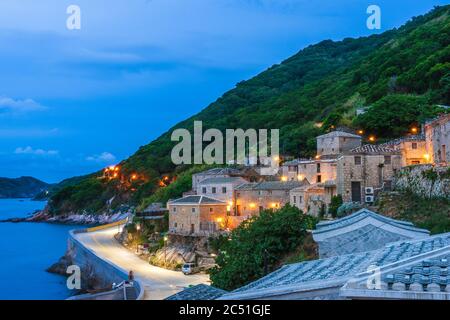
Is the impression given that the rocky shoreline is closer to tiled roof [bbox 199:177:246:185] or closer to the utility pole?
tiled roof [bbox 199:177:246:185]

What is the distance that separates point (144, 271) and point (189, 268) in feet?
9.01

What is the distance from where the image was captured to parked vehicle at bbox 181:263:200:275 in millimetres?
32884

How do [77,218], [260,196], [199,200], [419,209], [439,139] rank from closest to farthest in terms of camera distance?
[419,209] → [439,139] → [260,196] → [199,200] → [77,218]

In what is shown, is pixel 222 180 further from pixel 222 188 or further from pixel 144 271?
pixel 144 271

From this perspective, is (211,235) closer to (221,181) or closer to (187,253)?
(187,253)

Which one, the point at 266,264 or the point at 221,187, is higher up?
the point at 221,187

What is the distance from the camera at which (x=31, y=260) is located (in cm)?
5794

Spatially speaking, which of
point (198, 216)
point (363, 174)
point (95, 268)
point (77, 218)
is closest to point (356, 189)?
point (363, 174)

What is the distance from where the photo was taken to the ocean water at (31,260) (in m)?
41.6

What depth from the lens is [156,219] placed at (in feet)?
150

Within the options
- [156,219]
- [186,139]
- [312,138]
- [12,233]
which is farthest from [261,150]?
[12,233]

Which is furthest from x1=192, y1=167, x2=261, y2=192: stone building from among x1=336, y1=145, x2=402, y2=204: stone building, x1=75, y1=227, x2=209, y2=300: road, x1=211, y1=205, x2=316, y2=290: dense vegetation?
x1=211, y1=205, x2=316, y2=290: dense vegetation
